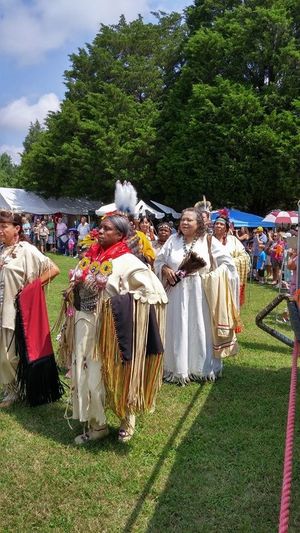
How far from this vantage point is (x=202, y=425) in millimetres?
4426

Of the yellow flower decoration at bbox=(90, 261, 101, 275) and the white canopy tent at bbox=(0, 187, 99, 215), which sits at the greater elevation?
the white canopy tent at bbox=(0, 187, 99, 215)

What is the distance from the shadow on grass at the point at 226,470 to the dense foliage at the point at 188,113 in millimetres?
19974

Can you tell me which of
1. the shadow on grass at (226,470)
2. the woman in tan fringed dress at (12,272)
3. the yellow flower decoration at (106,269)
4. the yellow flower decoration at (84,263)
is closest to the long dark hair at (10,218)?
the woman in tan fringed dress at (12,272)

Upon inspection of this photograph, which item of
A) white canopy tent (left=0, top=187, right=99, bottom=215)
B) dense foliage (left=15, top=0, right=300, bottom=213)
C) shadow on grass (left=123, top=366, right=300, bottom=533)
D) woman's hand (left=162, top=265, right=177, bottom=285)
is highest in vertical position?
dense foliage (left=15, top=0, right=300, bottom=213)

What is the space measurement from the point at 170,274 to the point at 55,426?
1.96 m

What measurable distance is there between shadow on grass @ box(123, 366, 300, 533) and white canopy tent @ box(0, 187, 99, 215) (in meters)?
26.0

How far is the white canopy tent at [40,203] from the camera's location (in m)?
29.9

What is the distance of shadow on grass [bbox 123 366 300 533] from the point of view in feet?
10.1

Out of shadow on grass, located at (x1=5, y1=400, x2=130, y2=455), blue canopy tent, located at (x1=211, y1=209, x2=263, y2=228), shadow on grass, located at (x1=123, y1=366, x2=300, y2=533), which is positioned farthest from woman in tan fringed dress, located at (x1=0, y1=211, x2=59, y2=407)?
blue canopy tent, located at (x1=211, y1=209, x2=263, y2=228)

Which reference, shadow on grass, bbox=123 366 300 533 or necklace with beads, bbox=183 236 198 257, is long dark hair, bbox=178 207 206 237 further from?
shadow on grass, bbox=123 366 300 533

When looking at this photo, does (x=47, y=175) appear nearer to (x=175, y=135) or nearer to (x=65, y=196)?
(x=65, y=196)

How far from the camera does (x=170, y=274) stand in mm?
5406

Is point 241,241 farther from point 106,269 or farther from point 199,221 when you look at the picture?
point 106,269

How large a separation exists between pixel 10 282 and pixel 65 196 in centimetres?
2910
